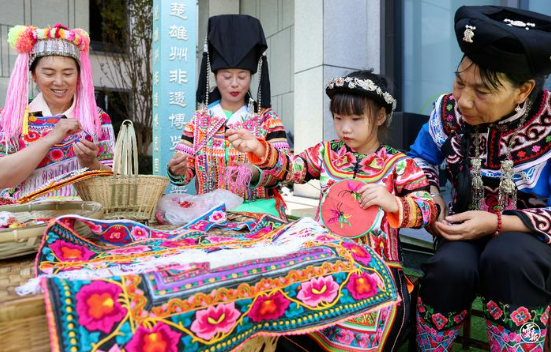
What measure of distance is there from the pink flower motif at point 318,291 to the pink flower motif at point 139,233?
53 cm

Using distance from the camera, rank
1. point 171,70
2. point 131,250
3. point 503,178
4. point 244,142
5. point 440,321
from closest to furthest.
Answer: point 131,250 < point 440,321 < point 503,178 < point 244,142 < point 171,70

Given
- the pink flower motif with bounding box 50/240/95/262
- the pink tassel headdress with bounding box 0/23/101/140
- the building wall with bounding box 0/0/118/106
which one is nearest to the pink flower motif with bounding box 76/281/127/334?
the pink flower motif with bounding box 50/240/95/262

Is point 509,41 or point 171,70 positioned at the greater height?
point 171,70

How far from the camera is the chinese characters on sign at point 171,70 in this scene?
3783 millimetres

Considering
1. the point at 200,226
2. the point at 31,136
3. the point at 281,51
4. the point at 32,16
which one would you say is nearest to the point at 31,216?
the point at 200,226

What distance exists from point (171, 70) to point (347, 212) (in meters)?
2.73

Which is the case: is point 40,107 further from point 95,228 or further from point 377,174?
point 377,174

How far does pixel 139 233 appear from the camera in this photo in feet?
4.28

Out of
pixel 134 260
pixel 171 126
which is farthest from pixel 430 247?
pixel 171 126

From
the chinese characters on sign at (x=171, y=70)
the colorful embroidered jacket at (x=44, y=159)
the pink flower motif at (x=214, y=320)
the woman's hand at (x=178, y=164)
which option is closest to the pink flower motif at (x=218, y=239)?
the pink flower motif at (x=214, y=320)

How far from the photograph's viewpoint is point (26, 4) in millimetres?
7668

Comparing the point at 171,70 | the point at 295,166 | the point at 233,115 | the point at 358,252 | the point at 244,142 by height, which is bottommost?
the point at 358,252

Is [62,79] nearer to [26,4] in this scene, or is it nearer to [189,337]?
[189,337]

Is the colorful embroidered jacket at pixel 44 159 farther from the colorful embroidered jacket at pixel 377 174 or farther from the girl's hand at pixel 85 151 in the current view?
the colorful embroidered jacket at pixel 377 174
